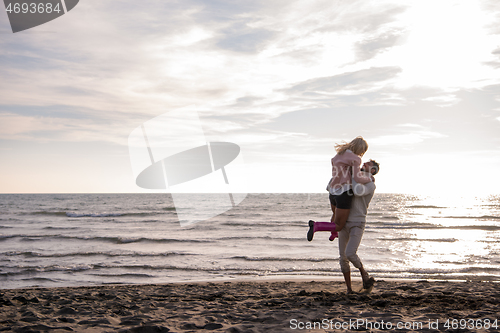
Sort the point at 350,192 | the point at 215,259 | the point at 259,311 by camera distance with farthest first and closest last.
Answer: the point at 215,259, the point at 350,192, the point at 259,311

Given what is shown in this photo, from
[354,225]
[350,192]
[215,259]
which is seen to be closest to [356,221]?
[354,225]

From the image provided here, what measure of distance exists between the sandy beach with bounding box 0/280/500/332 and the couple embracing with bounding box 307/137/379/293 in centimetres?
80

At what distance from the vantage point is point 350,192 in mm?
4398

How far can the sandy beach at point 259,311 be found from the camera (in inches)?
133

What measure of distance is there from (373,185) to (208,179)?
119 inches

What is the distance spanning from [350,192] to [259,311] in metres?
1.91

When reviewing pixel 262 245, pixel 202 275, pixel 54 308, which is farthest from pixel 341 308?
pixel 262 245

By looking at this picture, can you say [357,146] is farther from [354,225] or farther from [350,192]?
[354,225]

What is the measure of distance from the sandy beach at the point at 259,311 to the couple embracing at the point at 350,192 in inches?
31.6

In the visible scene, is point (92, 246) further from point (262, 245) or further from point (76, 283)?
point (262, 245)

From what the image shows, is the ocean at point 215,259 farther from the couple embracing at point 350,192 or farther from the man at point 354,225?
the couple embracing at point 350,192

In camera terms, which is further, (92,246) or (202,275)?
(92,246)

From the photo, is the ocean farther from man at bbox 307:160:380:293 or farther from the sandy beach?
man at bbox 307:160:380:293

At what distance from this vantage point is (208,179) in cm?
625
